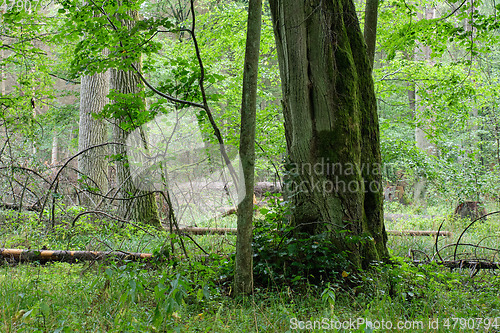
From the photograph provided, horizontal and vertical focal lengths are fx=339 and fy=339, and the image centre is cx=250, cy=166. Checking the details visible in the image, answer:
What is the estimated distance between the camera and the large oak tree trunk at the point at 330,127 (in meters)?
4.21

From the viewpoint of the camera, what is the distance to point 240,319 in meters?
2.89

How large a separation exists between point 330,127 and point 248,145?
138 centimetres

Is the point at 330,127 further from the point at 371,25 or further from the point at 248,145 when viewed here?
the point at 371,25

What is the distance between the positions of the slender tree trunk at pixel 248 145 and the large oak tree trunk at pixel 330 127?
2.97 feet

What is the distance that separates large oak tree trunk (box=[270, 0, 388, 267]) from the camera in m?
4.21

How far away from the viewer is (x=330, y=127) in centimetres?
427

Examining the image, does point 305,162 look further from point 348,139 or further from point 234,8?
point 234,8

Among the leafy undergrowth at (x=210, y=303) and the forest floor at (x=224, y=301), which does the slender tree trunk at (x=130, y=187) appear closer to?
the forest floor at (x=224, y=301)

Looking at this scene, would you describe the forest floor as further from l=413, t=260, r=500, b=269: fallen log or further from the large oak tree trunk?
the large oak tree trunk

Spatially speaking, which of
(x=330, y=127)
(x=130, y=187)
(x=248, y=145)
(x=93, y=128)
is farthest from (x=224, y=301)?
(x=93, y=128)

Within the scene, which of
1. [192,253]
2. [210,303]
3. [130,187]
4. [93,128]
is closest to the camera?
[210,303]

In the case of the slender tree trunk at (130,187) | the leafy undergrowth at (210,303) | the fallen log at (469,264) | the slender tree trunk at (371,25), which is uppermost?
the slender tree trunk at (371,25)

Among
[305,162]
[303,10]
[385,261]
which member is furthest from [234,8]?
[385,261]

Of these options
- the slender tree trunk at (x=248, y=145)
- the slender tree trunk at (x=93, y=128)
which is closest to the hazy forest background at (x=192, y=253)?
the slender tree trunk at (x=248, y=145)
